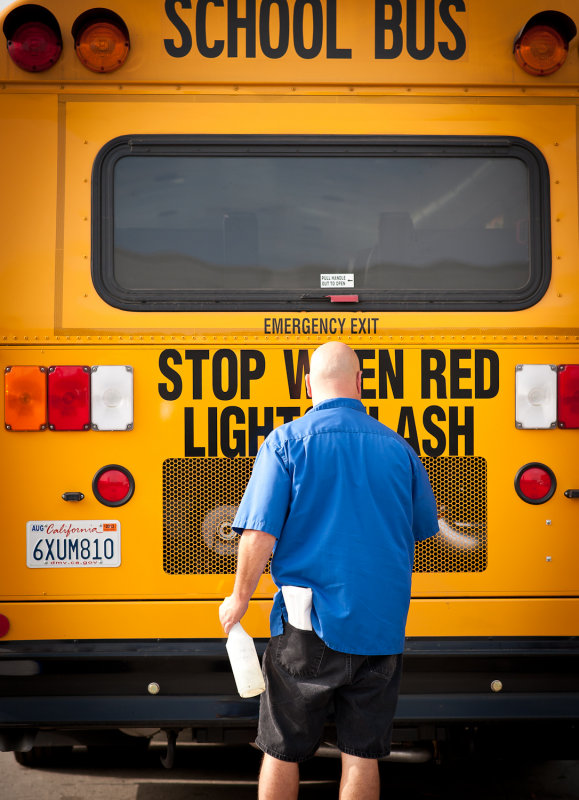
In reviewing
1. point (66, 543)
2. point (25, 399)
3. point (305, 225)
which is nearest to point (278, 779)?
point (66, 543)

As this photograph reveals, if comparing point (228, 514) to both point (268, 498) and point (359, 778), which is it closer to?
point (268, 498)

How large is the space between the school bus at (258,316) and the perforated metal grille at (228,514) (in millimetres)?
11

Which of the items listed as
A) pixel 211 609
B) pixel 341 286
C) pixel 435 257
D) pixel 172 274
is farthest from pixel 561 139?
pixel 211 609

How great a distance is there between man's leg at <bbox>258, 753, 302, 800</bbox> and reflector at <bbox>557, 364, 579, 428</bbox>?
154 centimetres

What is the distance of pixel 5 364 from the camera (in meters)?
3.28

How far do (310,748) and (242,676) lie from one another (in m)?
0.33

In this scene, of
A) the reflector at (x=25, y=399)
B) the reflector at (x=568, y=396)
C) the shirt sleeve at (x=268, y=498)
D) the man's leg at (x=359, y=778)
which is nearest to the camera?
the shirt sleeve at (x=268, y=498)

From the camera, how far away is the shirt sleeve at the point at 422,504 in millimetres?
2877

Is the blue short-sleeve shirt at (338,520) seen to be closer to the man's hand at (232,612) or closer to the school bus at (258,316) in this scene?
the man's hand at (232,612)

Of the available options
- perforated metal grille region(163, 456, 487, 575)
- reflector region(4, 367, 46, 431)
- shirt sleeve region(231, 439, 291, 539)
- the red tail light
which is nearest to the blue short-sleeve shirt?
shirt sleeve region(231, 439, 291, 539)

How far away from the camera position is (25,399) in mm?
3275

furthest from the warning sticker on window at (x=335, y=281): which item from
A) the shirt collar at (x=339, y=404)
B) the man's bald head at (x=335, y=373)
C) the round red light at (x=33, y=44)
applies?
the round red light at (x=33, y=44)

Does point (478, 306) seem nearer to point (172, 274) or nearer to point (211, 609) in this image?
point (172, 274)

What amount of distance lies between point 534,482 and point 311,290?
1.09 m
